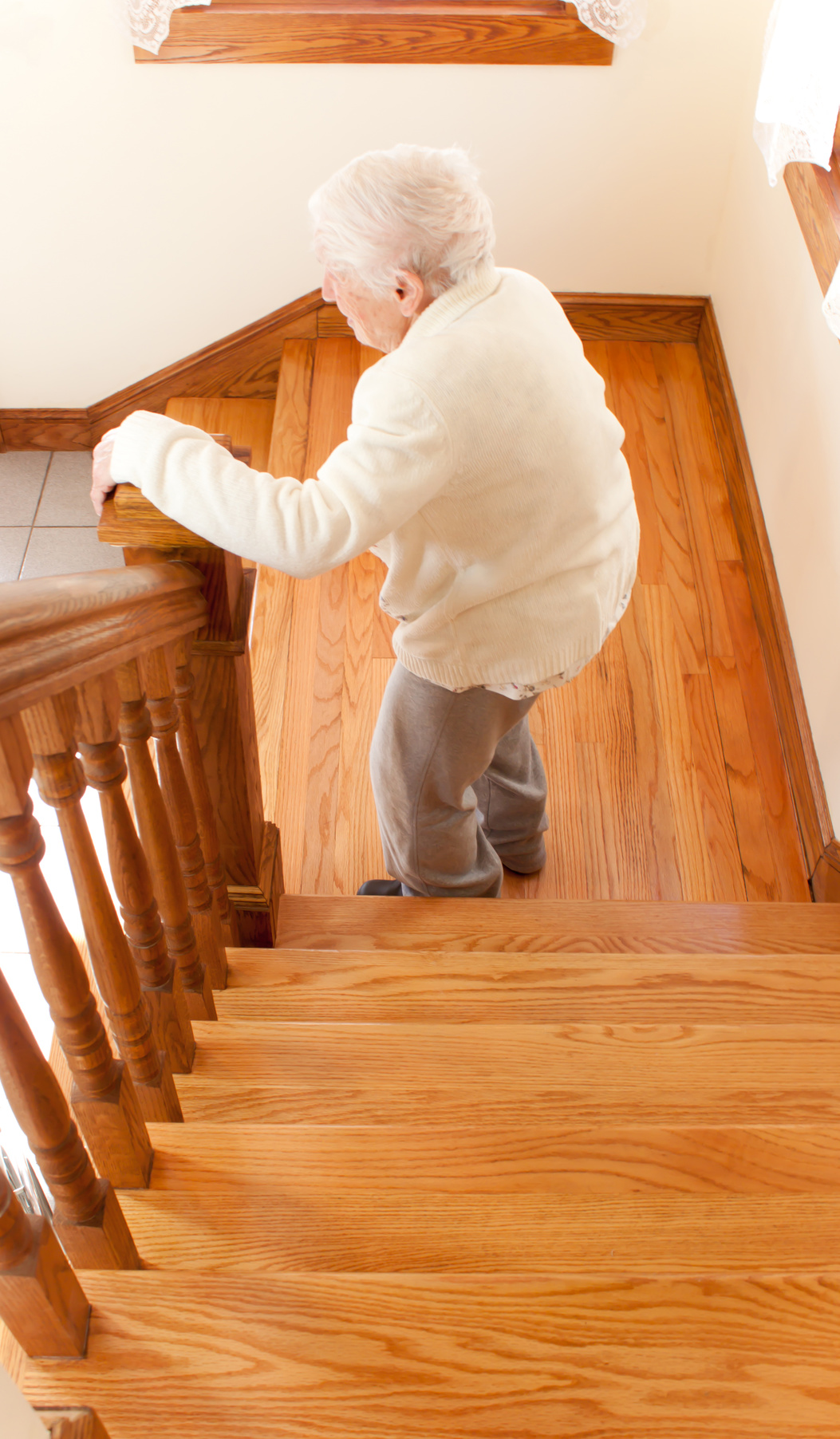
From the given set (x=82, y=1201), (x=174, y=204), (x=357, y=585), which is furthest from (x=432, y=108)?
(x=82, y=1201)

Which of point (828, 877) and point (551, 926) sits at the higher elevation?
point (551, 926)

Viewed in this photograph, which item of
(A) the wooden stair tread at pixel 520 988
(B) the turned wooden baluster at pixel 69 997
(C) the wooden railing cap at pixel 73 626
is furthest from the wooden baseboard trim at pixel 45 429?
(B) the turned wooden baluster at pixel 69 997

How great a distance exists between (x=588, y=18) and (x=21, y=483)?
6.89 ft

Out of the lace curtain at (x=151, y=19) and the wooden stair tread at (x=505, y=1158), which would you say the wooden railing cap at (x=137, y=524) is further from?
the lace curtain at (x=151, y=19)

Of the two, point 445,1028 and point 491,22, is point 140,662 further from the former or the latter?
point 491,22

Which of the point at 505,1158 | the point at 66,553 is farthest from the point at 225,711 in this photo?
the point at 66,553

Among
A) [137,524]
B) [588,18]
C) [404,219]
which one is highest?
[588,18]

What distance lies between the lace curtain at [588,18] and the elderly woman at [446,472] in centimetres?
165

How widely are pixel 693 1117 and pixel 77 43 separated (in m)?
2.86

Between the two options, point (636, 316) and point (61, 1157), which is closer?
point (61, 1157)

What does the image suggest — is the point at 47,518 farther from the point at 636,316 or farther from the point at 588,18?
the point at 588,18

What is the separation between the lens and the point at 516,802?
6.98 feet

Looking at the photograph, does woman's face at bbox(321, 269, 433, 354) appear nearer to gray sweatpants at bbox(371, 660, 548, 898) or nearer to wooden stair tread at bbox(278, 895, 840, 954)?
gray sweatpants at bbox(371, 660, 548, 898)

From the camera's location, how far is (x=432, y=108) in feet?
9.36
